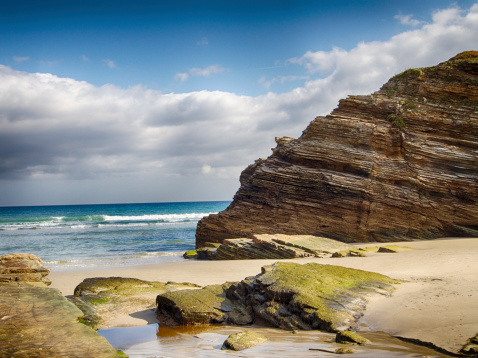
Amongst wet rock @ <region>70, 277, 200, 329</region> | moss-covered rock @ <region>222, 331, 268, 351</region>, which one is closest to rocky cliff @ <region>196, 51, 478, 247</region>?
wet rock @ <region>70, 277, 200, 329</region>

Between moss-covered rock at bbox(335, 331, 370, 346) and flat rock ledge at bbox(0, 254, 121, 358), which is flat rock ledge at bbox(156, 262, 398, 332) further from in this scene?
flat rock ledge at bbox(0, 254, 121, 358)

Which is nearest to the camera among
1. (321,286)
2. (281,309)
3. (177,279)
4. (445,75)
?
(281,309)

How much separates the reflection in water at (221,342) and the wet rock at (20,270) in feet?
17.1

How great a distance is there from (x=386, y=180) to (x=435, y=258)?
8.95 meters

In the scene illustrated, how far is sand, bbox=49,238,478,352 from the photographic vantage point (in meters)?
5.46

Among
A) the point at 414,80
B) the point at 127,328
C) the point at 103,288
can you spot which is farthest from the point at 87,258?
the point at 414,80

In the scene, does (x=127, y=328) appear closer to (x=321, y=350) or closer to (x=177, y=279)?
(x=321, y=350)

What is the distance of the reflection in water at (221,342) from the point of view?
4930 mm

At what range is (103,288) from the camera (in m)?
9.47

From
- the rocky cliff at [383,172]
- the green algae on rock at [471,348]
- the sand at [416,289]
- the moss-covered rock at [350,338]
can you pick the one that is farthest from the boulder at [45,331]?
the rocky cliff at [383,172]

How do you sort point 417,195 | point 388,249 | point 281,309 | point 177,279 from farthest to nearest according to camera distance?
1. point 417,195
2. point 388,249
3. point 177,279
4. point 281,309

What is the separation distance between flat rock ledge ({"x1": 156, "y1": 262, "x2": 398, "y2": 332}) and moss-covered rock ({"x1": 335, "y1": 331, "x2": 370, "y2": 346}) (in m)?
0.54

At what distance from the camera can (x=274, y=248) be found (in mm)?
16562

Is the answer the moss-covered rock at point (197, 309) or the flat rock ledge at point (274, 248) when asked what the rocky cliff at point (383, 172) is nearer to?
the flat rock ledge at point (274, 248)
